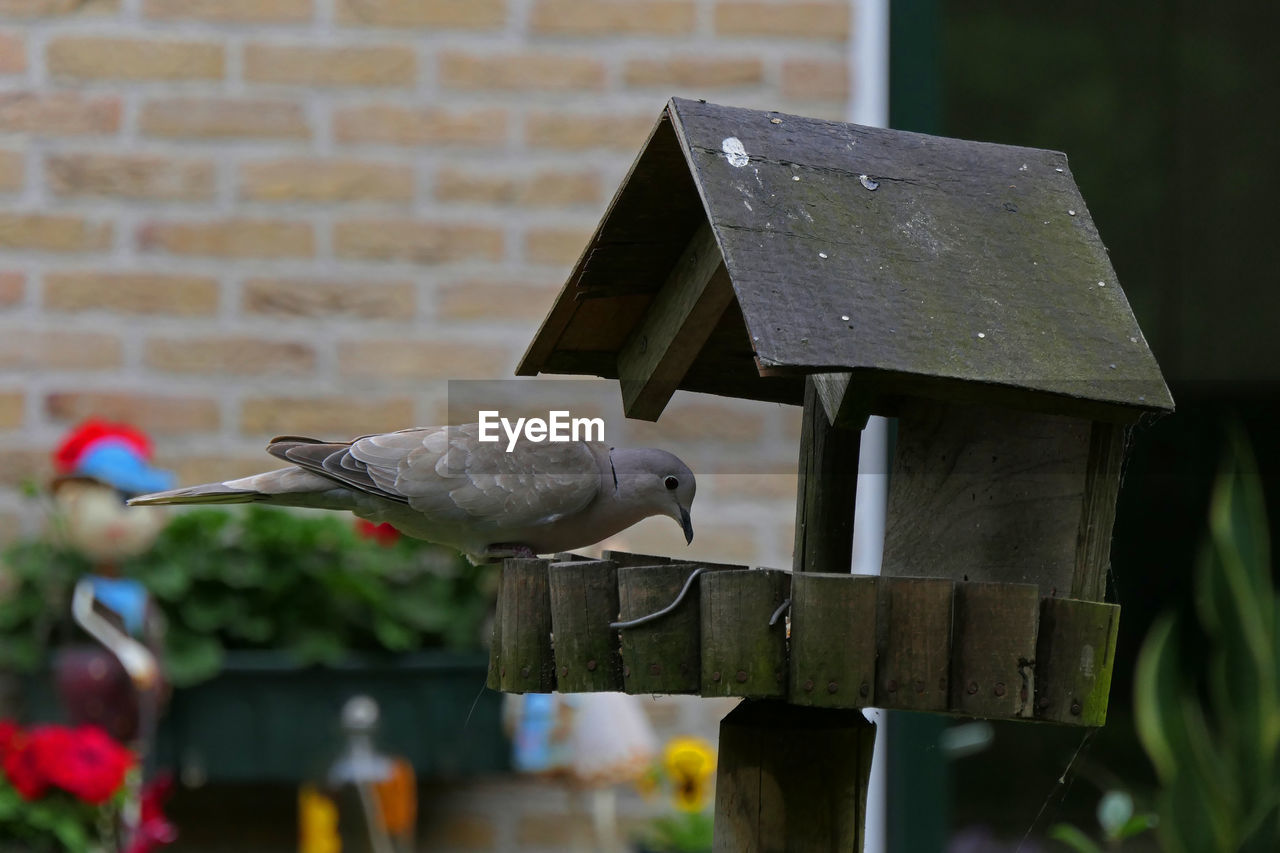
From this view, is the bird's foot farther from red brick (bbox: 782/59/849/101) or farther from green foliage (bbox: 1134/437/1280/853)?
green foliage (bbox: 1134/437/1280/853)

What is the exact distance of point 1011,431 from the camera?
5.82ft

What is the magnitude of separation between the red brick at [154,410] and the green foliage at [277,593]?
1.09ft

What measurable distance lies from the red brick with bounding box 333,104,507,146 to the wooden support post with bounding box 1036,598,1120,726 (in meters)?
2.15

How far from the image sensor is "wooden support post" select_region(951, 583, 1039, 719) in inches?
59.1

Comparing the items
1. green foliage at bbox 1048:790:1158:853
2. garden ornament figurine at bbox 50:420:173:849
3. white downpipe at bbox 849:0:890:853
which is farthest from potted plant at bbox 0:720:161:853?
green foliage at bbox 1048:790:1158:853

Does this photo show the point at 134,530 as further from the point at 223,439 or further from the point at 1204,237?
the point at 1204,237

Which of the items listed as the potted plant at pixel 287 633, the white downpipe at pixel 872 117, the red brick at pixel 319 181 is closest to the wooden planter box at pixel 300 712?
the potted plant at pixel 287 633

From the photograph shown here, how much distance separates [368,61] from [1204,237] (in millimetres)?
2088

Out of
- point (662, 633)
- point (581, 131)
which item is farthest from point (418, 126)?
point (662, 633)

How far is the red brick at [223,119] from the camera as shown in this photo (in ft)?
11.0

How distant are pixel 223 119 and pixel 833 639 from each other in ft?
7.68

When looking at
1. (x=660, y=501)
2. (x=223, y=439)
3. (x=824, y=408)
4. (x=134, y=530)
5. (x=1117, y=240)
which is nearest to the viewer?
(x=824, y=408)

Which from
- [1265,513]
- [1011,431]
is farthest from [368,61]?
[1265,513]

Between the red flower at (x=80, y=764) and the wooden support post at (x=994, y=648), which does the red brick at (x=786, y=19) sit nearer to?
the red flower at (x=80, y=764)
